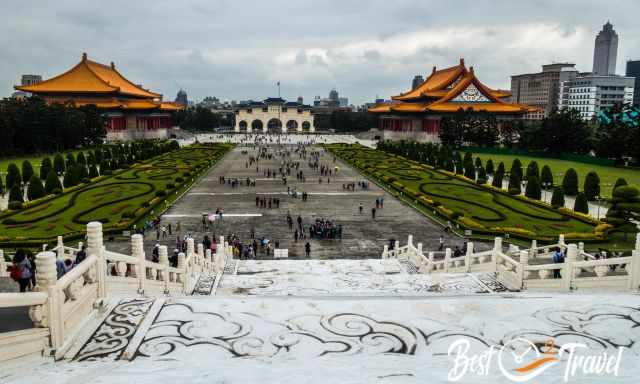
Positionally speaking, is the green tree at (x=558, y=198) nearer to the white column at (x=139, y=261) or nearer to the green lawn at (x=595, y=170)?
the green lawn at (x=595, y=170)

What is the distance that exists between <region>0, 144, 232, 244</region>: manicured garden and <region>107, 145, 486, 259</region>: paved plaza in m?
1.53

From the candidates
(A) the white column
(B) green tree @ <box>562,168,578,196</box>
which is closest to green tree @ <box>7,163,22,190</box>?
(A) the white column

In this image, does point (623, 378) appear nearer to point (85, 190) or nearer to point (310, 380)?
point (310, 380)

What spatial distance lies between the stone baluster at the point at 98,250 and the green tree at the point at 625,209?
2647 cm

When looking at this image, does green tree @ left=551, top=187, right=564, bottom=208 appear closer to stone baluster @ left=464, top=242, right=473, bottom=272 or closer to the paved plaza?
the paved plaza

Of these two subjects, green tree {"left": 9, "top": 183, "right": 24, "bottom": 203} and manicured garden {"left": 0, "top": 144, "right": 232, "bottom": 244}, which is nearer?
manicured garden {"left": 0, "top": 144, "right": 232, "bottom": 244}

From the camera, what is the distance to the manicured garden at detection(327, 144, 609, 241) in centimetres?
2874

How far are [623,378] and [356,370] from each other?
11.4 feet

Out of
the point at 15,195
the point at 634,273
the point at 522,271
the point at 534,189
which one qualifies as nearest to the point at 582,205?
the point at 534,189

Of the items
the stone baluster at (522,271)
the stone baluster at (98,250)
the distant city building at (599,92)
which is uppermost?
the distant city building at (599,92)

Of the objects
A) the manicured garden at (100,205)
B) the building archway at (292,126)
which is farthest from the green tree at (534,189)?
the building archway at (292,126)

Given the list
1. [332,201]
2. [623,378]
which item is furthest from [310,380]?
[332,201]

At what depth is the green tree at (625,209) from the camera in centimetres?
2725

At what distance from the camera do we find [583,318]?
893 cm
